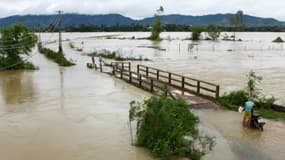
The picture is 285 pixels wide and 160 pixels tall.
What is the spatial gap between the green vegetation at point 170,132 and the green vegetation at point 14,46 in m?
24.8

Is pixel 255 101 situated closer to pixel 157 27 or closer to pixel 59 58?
pixel 59 58

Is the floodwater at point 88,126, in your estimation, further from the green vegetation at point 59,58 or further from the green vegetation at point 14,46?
the green vegetation at point 59,58

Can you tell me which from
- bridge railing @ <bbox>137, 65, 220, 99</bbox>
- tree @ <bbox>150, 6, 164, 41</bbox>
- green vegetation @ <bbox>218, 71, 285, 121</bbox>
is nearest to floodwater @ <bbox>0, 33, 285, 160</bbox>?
green vegetation @ <bbox>218, 71, 285, 121</bbox>

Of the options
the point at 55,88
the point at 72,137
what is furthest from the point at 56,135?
the point at 55,88

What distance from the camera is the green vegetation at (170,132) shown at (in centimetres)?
1020

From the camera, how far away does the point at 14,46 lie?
3316 centimetres

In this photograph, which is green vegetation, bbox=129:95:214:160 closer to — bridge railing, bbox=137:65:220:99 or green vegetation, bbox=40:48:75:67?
bridge railing, bbox=137:65:220:99

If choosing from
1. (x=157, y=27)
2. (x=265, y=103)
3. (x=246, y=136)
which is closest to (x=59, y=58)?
(x=265, y=103)

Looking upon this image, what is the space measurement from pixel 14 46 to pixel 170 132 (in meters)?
26.7

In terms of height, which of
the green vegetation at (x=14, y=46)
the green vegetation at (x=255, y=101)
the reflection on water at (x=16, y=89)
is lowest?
the reflection on water at (x=16, y=89)

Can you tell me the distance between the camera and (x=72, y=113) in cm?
1614

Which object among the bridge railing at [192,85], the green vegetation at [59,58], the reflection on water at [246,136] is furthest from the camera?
the green vegetation at [59,58]

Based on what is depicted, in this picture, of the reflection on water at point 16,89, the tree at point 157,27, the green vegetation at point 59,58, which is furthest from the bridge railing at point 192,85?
the tree at point 157,27

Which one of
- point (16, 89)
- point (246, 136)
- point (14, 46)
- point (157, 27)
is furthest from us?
point (157, 27)
